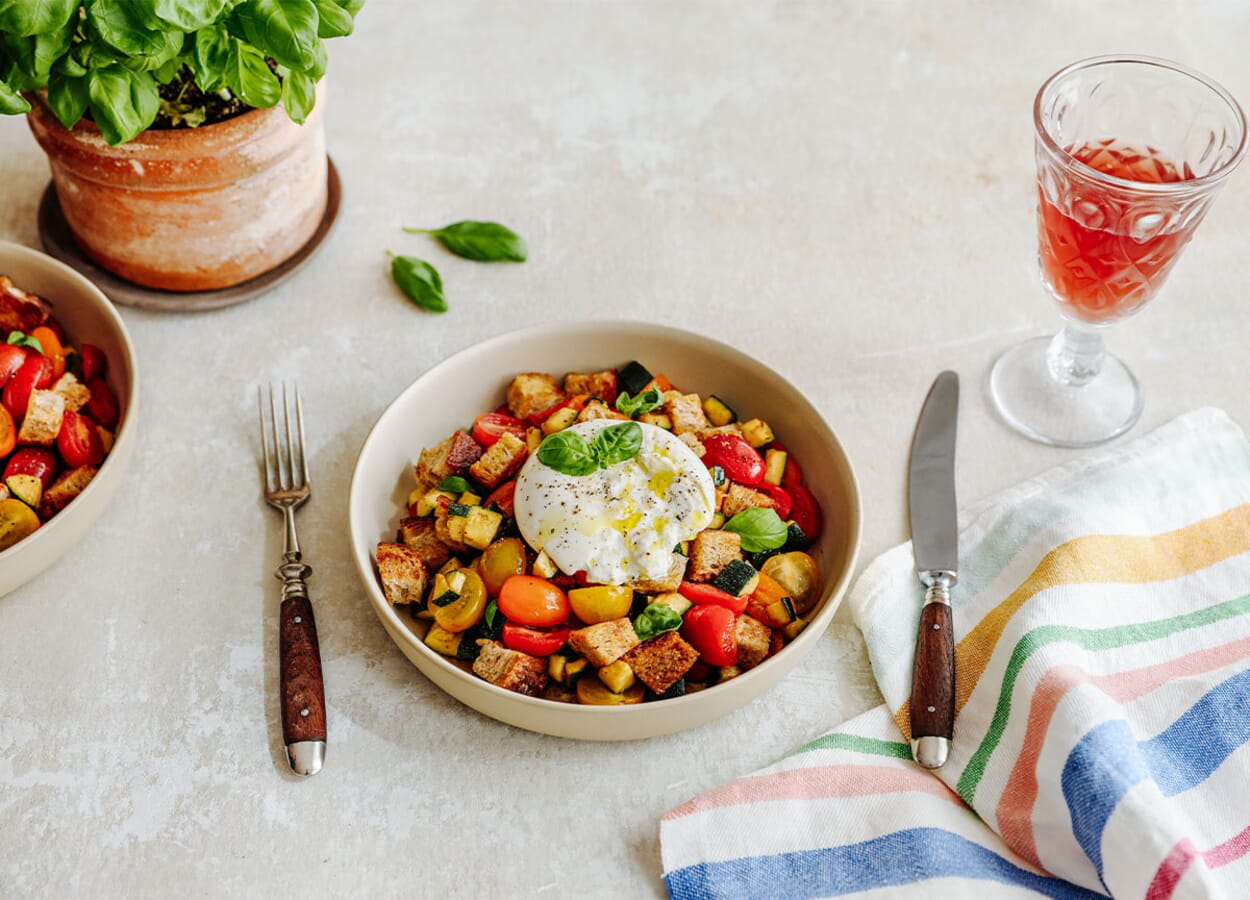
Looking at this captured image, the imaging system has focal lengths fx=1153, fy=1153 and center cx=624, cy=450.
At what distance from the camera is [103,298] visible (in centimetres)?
180

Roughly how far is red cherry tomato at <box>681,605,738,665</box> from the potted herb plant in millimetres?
927

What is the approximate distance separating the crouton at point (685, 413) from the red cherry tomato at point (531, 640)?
395 millimetres

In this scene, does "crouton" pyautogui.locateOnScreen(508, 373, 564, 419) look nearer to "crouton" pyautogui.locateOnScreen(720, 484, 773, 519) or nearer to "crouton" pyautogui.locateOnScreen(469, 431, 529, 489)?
"crouton" pyautogui.locateOnScreen(469, 431, 529, 489)

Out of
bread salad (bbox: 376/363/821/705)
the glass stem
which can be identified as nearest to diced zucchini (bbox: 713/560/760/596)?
bread salad (bbox: 376/363/821/705)

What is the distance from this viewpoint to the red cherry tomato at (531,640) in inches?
58.7

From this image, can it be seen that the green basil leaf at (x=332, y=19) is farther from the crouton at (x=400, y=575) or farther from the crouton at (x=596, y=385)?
the crouton at (x=400, y=575)

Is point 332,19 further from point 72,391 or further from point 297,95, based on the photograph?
point 72,391

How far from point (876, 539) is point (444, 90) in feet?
4.64

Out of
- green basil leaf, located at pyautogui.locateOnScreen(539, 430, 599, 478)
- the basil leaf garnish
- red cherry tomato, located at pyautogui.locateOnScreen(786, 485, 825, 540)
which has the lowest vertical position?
red cherry tomato, located at pyautogui.locateOnScreen(786, 485, 825, 540)

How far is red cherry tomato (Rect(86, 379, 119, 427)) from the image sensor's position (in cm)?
177

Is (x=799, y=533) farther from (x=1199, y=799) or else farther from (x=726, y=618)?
(x=1199, y=799)

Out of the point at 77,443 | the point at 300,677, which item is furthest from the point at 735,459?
the point at 77,443

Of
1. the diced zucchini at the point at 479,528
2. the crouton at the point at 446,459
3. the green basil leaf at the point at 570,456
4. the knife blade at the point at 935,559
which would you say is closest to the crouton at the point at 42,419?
the crouton at the point at 446,459

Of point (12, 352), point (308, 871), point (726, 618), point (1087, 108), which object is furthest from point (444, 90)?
point (308, 871)
